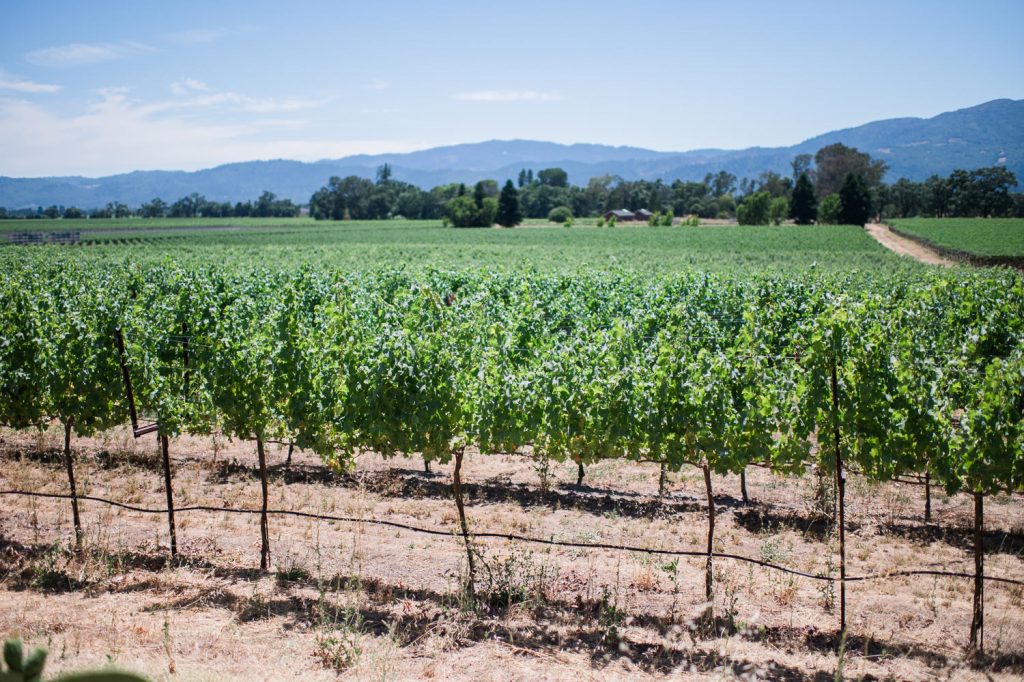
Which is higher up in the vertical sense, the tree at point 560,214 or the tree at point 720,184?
the tree at point 720,184

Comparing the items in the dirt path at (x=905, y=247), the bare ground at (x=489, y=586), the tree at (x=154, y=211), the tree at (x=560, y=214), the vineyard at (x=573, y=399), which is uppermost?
the tree at (x=154, y=211)

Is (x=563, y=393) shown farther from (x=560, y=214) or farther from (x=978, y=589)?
(x=560, y=214)

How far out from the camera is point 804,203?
109062mm

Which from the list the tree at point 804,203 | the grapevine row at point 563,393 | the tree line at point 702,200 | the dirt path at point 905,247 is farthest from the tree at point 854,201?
the grapevine row at point 563,393

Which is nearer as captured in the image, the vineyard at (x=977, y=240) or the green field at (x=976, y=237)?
the vineyard at (x=977, y=240)

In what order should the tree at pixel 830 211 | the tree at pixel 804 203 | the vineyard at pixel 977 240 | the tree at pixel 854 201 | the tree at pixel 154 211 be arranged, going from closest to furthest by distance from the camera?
the vineyard at pixel 977 240
the tree at pixel 854 201
the tree at pixel 830 211
the tree at pixel 804 203
the tree at pixel 154 211

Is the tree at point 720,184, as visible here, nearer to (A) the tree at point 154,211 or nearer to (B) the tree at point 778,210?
(B) the tree at point 778,210

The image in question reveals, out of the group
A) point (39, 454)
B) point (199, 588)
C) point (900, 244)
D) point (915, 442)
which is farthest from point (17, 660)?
point (900, 244)

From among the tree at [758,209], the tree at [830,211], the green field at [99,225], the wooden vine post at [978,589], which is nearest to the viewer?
the wooden vine post at [978,589]

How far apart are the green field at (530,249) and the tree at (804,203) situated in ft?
77.8

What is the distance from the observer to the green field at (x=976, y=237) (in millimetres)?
55312

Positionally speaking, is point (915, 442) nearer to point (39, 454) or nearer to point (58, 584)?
point (58, 584)

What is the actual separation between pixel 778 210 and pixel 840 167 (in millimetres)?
42569

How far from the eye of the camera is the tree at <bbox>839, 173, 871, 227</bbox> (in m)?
102
